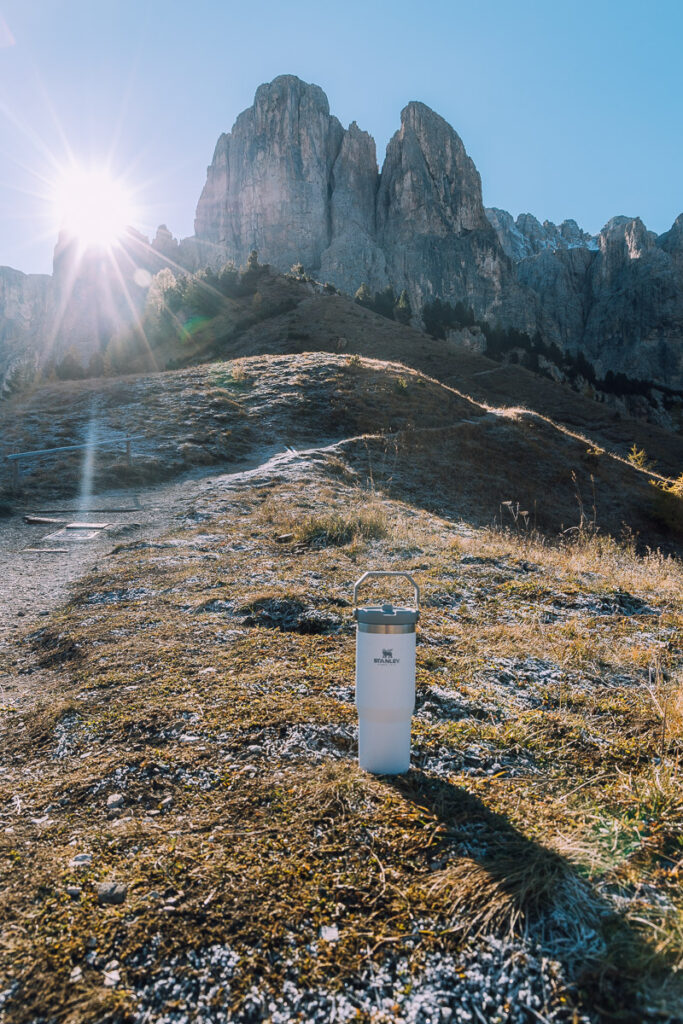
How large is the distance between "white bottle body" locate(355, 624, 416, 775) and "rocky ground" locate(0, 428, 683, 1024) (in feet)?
0.48

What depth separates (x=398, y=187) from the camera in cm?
12950

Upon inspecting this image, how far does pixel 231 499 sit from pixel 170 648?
7196 millimetres

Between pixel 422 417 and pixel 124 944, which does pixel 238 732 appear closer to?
pixel 124 944

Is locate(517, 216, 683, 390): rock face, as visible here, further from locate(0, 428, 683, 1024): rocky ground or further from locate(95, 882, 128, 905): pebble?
locate(95, 882, 128, 905): pebble

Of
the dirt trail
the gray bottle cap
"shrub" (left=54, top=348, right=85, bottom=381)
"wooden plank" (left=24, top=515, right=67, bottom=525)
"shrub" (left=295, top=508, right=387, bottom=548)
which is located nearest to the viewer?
the gray bottle cap

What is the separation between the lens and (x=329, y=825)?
2.72 meters

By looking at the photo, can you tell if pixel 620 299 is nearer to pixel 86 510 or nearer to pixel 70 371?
pixel 70 371

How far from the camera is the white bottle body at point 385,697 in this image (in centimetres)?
299

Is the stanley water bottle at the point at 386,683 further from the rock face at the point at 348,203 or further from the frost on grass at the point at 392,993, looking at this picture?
the rock face at the point at 348,203

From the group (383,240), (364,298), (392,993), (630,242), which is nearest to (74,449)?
(392,993)

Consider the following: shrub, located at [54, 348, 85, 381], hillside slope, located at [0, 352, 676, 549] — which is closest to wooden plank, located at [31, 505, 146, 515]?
hillside slope, located at [0, 352, 676, 549]

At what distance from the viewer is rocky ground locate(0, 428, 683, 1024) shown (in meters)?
1.96

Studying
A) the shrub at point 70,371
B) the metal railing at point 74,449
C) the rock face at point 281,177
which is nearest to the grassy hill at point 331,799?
the metal railing at point 74,449

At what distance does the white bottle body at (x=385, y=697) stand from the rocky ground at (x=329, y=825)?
15cm
